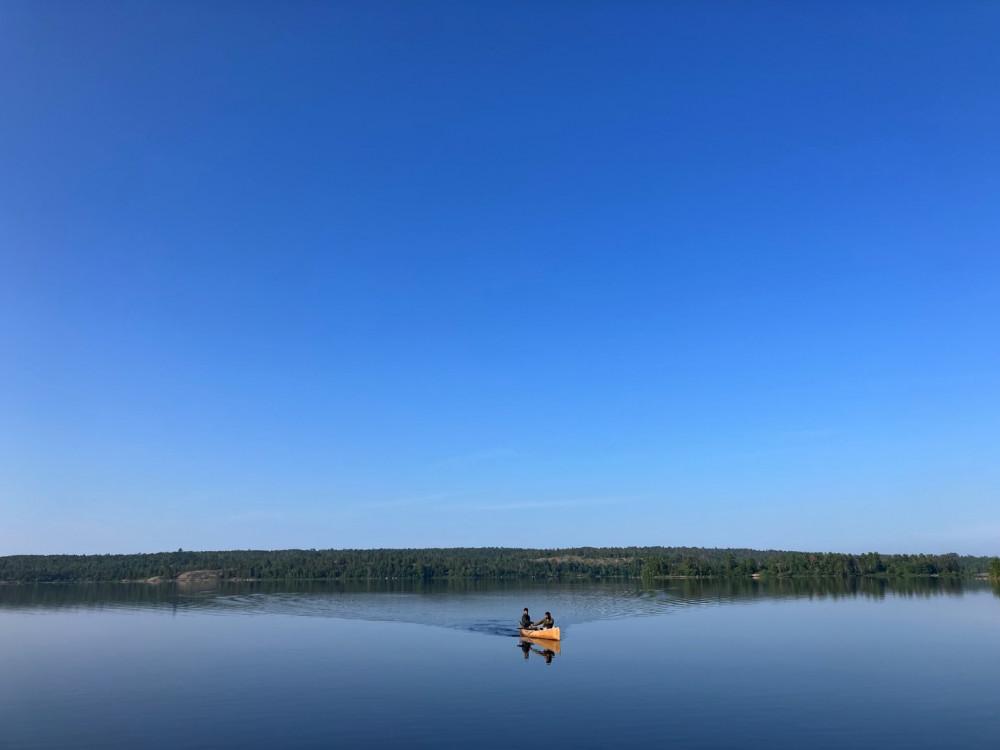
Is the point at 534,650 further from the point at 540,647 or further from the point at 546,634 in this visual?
the point at 546,634

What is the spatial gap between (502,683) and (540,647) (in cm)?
1484

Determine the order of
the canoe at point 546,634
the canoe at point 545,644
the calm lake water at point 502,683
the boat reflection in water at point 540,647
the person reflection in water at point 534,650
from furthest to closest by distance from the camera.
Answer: the canoe at point 546,634, the canoe at point 545,644, the boat reflection in water at point 540,647, the person reflection in water at point 534,650, the calm lake water at point 502,683

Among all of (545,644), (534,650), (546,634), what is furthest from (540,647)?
(546,634)

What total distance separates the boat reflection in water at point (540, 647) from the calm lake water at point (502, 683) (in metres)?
A: 0.25

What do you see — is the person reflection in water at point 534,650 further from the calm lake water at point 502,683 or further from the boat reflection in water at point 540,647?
the calm lake water at point 502,683

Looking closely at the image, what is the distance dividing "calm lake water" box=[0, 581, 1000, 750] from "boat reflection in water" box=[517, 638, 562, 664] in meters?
0.25

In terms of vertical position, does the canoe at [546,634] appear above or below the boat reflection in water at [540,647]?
above

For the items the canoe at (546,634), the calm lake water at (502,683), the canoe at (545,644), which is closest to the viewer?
the calm lake water at (502,683)

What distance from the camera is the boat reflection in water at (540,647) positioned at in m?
48.3

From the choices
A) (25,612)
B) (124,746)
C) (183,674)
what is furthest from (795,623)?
(25,612)

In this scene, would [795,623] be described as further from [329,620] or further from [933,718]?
[329,620]

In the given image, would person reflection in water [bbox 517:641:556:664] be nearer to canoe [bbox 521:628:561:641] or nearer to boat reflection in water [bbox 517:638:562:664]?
boat reflection in water [bbox 517:638:562:664]

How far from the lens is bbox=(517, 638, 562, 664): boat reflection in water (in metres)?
48.3

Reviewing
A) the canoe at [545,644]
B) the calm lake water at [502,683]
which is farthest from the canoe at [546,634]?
the calm lake water at [502,683]
